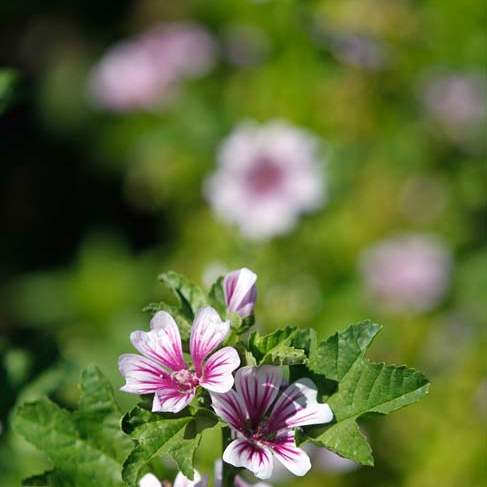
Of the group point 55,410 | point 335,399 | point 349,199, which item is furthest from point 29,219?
point 335,399

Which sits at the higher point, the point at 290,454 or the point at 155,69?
the point at 290,454

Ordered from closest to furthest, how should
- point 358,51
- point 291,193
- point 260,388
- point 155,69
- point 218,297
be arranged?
point 260,388 < point 218,297 < point 291,193 < point 358,51 < point 155,69

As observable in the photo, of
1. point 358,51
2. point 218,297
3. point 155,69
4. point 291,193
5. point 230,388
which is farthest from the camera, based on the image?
point 155,69

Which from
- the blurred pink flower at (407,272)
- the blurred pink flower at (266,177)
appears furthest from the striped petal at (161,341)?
the blurred pink flower at (407,272)

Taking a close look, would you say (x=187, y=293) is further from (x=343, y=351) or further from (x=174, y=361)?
(x=343, y=351)

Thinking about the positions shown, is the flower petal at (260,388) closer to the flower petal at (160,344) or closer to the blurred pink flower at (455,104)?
the flower petal at (160,344)

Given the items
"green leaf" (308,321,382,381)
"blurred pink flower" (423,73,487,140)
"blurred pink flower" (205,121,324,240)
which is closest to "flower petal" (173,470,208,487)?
"green leaf" (308,321,382,381)

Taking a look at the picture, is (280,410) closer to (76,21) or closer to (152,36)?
(152,36)

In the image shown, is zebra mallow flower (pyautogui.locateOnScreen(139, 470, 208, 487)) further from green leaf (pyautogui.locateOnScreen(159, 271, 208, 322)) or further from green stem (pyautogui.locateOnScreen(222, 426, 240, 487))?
green leaf (pyautogui.locateOnScreen(159, 271, 208, 322))

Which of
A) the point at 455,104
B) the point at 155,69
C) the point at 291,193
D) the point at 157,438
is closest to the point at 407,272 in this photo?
the point at 291,193
